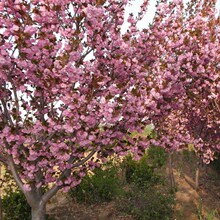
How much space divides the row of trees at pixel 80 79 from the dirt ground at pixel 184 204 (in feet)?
9.13

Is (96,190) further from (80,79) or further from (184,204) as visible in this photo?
(80,79)

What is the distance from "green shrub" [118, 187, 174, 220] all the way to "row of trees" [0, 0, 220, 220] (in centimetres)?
321

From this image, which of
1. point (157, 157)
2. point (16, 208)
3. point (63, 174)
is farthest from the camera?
point (157, 157)

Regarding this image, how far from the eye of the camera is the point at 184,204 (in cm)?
1002

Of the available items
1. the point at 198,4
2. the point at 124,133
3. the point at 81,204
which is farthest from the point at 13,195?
the point at 198,4

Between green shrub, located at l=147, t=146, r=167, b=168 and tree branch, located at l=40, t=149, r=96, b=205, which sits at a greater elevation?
green shrub, located at l=147, t=146, r=167, b=168

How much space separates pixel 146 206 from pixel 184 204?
6.21ft

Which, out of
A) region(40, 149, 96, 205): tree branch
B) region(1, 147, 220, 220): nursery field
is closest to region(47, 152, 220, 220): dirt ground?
region(1, 147, 220, 220): nursery field

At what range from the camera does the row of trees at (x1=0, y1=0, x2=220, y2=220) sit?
474 cm

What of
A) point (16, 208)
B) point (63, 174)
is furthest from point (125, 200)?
point (63, 174)

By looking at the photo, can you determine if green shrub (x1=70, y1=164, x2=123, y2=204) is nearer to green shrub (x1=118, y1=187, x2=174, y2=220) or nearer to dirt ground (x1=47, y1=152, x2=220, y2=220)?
dirt ground (x1=47, y1=152, x2=220, y2=220)

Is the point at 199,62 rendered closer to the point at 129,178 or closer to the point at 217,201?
the point at 129,178

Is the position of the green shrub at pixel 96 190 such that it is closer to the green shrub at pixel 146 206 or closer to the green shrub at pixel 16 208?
the green shrub at pixel 146 206

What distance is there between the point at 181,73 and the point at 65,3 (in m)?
2.57
